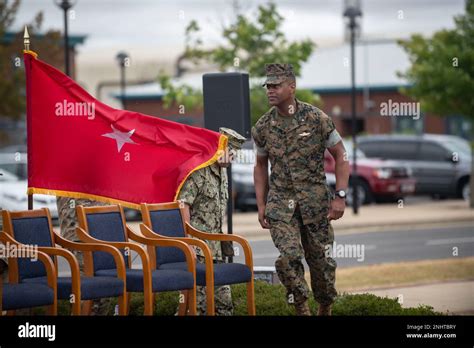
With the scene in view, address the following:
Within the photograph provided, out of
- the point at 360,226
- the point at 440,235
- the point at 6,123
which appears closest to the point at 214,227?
the point at 440,235

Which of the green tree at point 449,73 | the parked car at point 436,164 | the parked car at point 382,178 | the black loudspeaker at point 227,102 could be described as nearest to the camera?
the black loudspeaker at point 227,102

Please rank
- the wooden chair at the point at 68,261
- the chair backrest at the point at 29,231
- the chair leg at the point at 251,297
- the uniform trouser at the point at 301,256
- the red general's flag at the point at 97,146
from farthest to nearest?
the red general's flag at the point at 97,146, the chair leg at the point at 251,297, the uniform trouser at the point at 301,256, the chair backrest at the point at 29,231, the wooden chair at the point at 68,261

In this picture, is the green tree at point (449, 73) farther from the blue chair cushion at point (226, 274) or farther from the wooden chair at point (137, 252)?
the blue chair cushion at point (226, 274)

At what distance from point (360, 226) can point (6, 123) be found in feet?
52.4

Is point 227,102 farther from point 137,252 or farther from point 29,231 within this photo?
point 29,231

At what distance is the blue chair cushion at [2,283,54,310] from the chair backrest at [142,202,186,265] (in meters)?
1.69

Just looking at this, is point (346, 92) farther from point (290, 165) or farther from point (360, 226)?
point (290, 165)

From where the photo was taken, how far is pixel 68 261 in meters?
9.93

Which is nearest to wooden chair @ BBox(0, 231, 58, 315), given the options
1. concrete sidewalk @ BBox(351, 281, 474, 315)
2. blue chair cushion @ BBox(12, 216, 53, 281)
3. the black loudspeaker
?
blue chair cushion @ BBox(12, 216, 53, 281)

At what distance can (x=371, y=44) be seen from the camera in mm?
53688

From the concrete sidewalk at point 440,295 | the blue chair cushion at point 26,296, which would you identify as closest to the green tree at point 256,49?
the concrete sidewalk at point 440,295

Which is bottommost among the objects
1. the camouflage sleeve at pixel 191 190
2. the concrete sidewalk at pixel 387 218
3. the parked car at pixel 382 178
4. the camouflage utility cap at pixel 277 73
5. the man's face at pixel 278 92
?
the concrete sidewalk at pixel 387 218

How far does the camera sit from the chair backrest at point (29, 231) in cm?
1016

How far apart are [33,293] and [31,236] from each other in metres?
0.97
